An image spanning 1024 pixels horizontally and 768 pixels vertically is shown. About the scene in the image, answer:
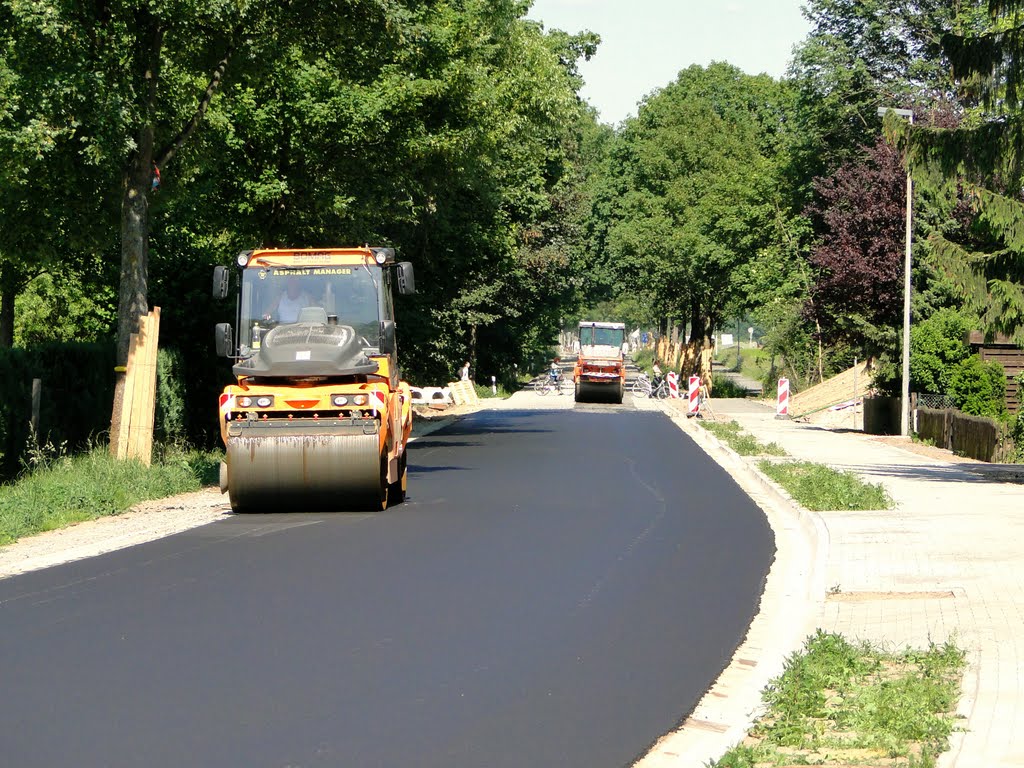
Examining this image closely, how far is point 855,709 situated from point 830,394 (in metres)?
47.8

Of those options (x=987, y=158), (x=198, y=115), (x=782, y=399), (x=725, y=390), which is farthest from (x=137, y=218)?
(x=725, y=390)

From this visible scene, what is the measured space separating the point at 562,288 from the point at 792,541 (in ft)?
172

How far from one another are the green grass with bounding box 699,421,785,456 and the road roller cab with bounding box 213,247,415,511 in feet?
37.8

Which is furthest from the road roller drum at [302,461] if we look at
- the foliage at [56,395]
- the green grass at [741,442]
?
the green grass at [741,442]

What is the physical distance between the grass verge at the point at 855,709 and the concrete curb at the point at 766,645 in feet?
0.56

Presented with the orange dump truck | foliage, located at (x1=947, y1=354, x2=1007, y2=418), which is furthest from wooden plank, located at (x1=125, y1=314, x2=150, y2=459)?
the orange dump truck

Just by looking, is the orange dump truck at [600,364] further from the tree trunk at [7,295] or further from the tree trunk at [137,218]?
the tree trunk at [137,218]

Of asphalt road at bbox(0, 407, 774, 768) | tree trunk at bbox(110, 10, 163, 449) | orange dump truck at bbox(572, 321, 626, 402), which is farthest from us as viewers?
orange dump truck at bbox(572, 321, 626, 402)

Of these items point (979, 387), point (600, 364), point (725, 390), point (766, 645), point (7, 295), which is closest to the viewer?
point (766, 645)

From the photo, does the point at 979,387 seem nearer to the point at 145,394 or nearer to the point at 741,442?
the point at 741,442

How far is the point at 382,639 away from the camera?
9.48m

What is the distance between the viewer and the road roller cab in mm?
17250

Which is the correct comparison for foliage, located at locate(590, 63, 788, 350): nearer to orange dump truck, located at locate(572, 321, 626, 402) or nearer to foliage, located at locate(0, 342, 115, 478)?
orange dump truck, located at locate(572, 321, 626, 402)

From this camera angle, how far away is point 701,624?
10266mm
